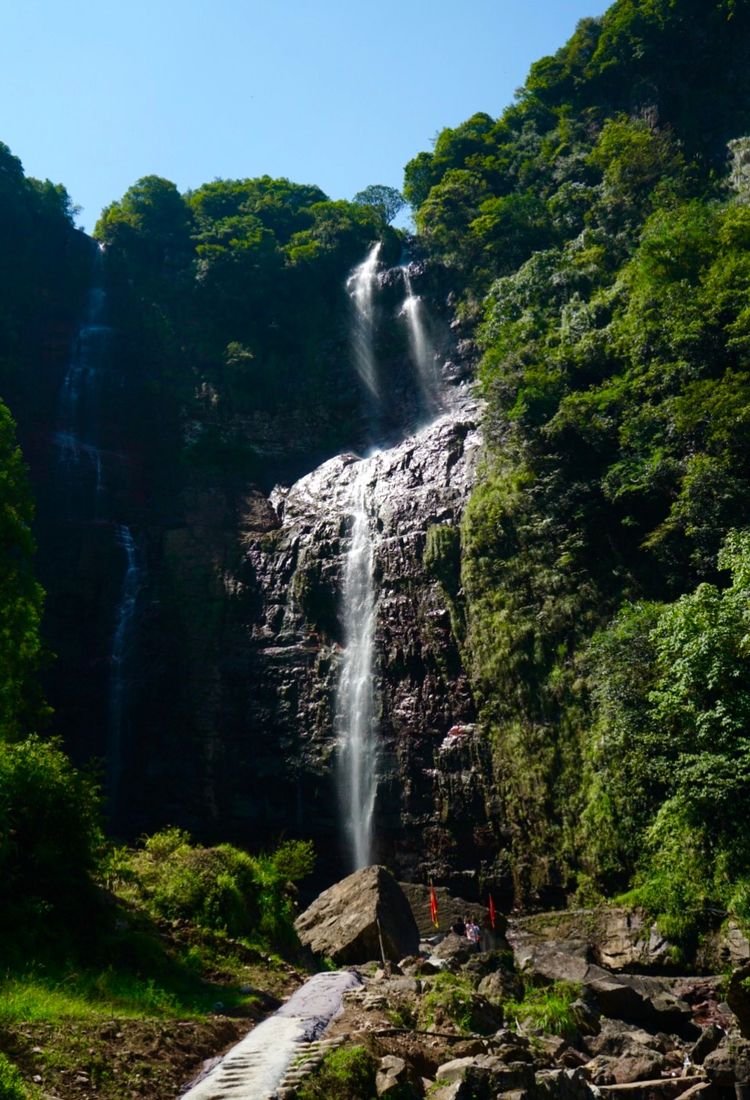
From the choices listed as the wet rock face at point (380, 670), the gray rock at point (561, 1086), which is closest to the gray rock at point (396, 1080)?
the gray rock at point (561, 1086)

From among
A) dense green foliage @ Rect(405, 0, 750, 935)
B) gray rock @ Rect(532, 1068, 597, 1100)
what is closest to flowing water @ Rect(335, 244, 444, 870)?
dense green foliage @ Rect(405, 0, 750, 935)

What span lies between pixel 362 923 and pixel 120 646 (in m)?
15.4

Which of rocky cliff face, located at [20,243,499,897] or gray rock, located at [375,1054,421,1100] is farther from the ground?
rocky cliff face, located at [20,243,499,897]

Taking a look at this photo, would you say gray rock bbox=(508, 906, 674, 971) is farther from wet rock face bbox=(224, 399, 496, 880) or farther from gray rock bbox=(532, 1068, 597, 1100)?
gray rock bbox=(532, 1068, 597, 1100)

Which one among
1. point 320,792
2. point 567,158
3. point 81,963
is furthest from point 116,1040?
point 567,158

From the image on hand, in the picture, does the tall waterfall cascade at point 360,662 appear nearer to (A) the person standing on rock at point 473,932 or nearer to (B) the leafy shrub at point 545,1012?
(A) the person standing on rock at point 473,932

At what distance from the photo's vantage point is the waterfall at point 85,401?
105 feet

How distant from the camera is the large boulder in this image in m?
14.2

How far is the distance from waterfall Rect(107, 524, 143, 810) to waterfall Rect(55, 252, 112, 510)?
2.76 meters

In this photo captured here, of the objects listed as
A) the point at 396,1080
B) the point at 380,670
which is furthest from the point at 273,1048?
→ the point at 380,670

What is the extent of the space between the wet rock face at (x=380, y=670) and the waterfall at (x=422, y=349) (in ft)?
8.64

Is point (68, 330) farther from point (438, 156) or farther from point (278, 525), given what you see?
point (438, 156)

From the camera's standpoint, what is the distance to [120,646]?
2752 centimetres

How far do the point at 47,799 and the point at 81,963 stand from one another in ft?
6.25
